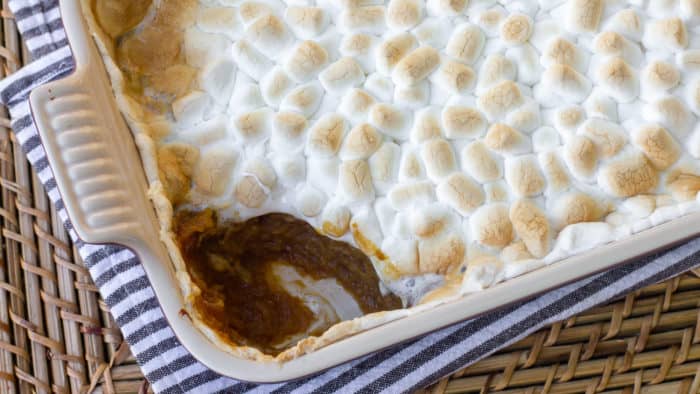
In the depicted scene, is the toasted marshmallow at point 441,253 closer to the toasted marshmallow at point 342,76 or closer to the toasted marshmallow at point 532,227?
the toasted marshmallow at point 532,227

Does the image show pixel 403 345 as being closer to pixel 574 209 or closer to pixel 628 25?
pixel 574 209

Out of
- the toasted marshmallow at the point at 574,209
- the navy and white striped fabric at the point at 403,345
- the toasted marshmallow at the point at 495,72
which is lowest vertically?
the navy and white striped fabric at the point at 403,345

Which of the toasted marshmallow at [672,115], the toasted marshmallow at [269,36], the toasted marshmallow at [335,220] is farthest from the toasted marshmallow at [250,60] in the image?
the toasted marshmallow at [672,115]

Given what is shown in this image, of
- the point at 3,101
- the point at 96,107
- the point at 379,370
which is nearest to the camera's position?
the point at 96,107

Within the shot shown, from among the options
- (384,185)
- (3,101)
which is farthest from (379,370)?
(3,101)

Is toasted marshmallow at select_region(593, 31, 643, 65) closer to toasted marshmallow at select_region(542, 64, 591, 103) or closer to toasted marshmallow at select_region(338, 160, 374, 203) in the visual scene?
toasted marshmallow at select_region(542, 64, 591, 103)

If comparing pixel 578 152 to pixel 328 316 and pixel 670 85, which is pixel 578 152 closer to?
pixel 670 85

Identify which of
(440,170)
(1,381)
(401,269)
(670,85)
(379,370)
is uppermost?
(670,85)
